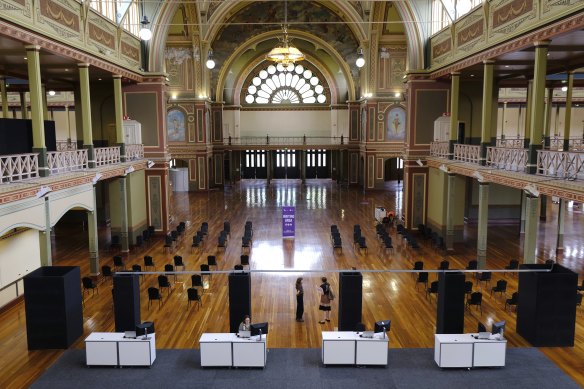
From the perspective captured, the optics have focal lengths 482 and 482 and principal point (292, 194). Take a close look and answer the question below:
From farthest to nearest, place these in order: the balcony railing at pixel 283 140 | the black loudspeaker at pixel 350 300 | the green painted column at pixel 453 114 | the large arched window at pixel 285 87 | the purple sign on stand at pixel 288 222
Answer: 1. the large arched window at pixel 285 87
2. the balcony railing at pixel 283 140
3. the purple sign on stand at pixel 288 222
4. the green painted column at pixel 453 114
5. the black loudspeaker at pixel 350 300

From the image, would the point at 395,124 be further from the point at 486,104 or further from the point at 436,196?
the point at 486,104

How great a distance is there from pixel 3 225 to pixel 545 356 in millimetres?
12257

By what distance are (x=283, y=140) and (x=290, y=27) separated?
9.90 m

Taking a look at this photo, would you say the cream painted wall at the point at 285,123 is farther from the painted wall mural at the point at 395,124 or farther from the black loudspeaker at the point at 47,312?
the black loudspeaker at the point at 47,312

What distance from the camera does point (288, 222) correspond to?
21250mm

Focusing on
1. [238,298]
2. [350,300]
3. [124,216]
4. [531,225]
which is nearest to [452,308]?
[350,300]

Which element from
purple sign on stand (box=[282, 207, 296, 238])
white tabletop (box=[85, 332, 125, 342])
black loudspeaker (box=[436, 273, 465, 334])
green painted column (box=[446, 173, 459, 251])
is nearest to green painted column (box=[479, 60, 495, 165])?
green painted column (box=[446, 173, 459, 251])

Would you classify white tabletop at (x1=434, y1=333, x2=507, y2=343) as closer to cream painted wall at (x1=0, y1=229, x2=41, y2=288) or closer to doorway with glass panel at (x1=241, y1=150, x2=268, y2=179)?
cream painted wall at (x1=0, y1=229, x2=41, y2=288)

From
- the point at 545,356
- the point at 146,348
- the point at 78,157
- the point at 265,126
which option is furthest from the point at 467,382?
the point at 265,126

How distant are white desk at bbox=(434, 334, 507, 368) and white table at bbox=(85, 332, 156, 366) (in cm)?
613

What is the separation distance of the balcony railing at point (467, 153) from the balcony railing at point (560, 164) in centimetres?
354

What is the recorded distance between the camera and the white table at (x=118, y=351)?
33.0 feet

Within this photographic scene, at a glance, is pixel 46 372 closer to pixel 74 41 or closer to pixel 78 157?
pixel 78 157

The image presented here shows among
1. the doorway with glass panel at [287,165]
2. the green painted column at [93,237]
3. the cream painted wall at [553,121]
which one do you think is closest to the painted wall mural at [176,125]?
the doorway with glass panel at [287,165]
